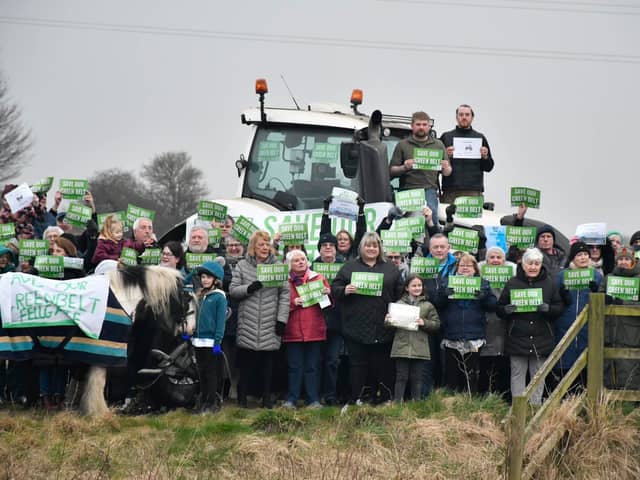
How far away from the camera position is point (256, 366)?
12.9 m

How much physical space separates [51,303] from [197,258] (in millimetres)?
2102

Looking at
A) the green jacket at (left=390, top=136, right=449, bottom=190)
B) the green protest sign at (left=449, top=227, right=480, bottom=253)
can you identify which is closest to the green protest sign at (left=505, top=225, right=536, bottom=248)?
the green protest sign at (left=449, top=227, right=480, bottom=253)

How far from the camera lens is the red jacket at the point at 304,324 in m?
12.6

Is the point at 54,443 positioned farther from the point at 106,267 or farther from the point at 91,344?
the point at 106,267

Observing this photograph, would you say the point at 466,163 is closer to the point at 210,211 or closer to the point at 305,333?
the point at 210,211

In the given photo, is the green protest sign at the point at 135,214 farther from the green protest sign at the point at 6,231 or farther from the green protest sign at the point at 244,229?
the green protest sign at the point at 244,229

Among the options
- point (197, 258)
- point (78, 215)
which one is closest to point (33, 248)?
point (78, 215)

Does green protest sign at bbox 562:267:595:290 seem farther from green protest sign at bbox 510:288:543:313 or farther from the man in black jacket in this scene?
the man in black jacket

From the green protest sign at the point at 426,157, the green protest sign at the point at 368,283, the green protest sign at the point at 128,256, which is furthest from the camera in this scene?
the green protest sign at the point at 426,157

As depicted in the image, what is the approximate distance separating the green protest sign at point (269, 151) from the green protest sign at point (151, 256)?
114 inches

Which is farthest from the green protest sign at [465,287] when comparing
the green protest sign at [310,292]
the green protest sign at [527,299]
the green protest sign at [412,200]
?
the green protest sign at [412,200]

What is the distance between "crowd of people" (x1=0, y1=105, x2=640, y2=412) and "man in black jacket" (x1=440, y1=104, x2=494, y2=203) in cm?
195

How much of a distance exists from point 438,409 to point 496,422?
56cm

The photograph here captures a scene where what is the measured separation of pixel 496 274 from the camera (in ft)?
40.9
